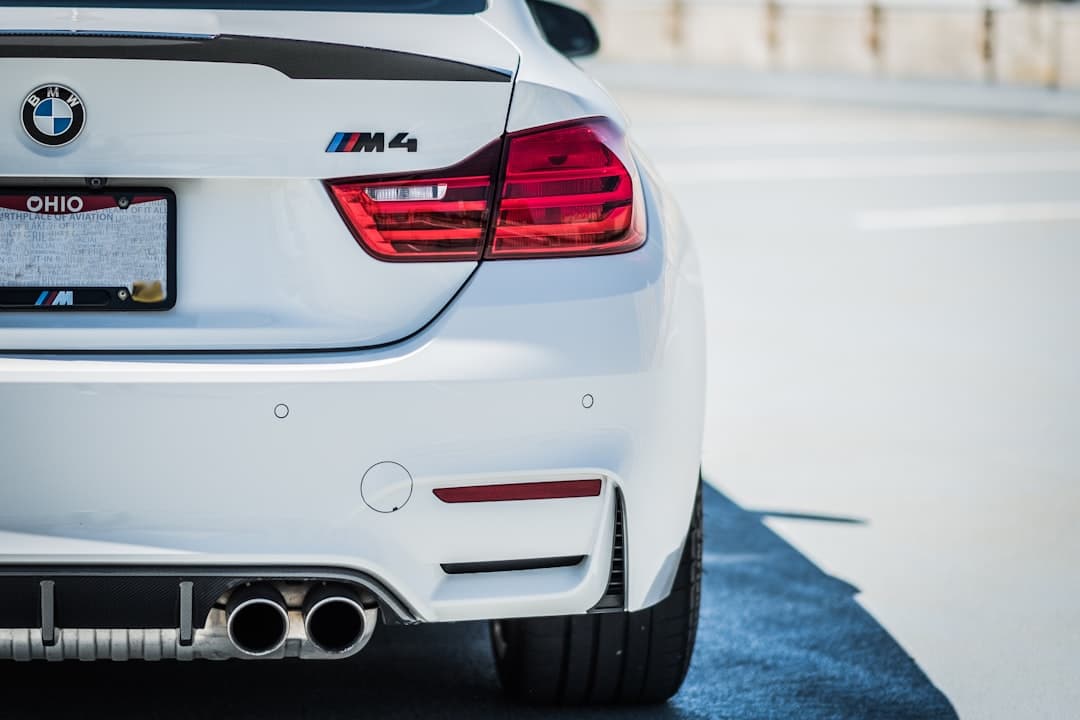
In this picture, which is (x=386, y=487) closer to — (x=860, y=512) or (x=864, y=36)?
(x=860, y=512)

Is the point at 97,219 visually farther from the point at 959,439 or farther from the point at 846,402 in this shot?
the point at 846,402

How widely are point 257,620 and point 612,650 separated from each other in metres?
0.75

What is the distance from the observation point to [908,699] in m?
3.62

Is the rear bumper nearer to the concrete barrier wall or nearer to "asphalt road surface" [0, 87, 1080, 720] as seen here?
"asphalt road surface" [0, 87, 1080, 720]

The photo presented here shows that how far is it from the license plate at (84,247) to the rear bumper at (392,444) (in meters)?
0.11

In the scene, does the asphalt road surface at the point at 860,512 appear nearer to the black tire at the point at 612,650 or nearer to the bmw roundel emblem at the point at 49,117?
the black tire at the point at 612,650

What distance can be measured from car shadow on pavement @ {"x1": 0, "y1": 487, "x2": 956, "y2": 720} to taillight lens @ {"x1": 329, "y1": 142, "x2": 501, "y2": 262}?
1109 millimetres

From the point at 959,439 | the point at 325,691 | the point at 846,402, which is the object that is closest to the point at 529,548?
the point at 325,691

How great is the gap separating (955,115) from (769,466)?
2089 cm

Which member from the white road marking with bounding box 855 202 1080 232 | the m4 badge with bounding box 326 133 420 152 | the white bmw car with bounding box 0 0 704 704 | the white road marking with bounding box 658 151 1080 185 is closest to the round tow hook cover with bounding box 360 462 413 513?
the white bmw car with bounding box 0 0 704 704

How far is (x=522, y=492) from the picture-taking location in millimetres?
2711

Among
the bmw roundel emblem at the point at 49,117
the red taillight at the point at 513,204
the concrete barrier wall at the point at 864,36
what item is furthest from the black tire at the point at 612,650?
the concrete barrier wall at the point at 864,36

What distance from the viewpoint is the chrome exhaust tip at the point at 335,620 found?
277cm

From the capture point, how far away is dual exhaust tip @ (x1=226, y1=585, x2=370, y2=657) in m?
2.75
